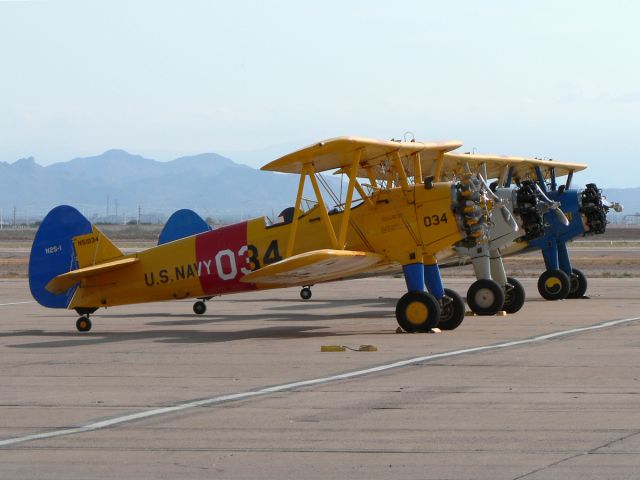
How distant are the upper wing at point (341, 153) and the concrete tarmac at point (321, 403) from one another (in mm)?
2649

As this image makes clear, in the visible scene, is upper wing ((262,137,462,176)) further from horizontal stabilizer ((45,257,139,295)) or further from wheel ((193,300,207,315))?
wheel ((193,300,207,315))

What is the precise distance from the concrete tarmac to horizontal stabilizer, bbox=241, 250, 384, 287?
90 centimetres

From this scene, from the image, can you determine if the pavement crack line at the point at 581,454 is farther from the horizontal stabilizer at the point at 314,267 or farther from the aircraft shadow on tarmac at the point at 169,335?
the aircraft shadow on tarmac at the point at 169,335

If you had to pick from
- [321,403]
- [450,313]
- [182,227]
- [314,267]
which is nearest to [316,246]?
[314,267]

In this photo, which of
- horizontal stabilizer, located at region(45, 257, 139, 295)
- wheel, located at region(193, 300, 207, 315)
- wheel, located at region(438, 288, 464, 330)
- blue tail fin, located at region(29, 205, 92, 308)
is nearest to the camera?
wheel, located at region(438, 288, 464, 330)

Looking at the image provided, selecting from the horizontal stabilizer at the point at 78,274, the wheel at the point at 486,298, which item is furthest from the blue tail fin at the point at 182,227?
the wheel at the point at 486,298

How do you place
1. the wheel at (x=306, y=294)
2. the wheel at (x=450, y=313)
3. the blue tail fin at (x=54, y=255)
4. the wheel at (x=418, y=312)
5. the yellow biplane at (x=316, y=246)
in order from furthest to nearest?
the wheel at (x=306, y=294)
the blue tail fin at (x=54, y=255)
the wheel at (x=450, y=313)
the yellow biplane at (x=316, y=246)
the wheel at (x=418, y=312)

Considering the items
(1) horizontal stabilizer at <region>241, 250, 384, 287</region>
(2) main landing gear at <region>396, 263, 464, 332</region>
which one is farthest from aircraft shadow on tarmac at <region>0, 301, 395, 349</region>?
(2) main landing gear at <region>396, 263, 464, 332</region>

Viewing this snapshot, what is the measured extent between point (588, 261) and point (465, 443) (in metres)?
44.0

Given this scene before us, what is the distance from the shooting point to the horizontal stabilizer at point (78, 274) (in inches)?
728

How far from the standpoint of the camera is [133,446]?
8.27 meters

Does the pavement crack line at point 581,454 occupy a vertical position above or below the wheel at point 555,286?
below

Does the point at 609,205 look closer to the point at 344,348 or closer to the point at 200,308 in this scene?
the point at 200,308

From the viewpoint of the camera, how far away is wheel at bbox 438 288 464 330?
57.8ft
